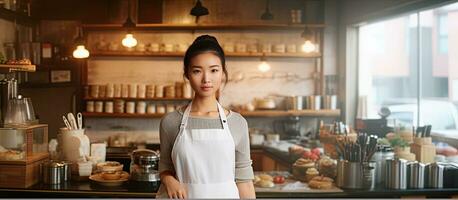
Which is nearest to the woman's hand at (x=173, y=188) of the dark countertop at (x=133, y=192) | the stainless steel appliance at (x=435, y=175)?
the dark countertop at (x=133, y=192)

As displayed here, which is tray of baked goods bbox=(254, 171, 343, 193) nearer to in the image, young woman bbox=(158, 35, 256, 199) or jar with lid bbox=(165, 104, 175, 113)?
young woman bbox=(158, 35, 256, 199)

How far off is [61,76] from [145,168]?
9.90 feet

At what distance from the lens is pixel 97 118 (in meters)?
5.78

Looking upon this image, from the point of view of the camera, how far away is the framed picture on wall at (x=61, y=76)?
545 cm

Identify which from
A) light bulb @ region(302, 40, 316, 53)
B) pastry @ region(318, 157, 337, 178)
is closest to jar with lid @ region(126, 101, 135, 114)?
light bulb @ region(302, 40, 316, 53)

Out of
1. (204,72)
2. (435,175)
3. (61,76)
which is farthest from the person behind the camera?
(61,76)

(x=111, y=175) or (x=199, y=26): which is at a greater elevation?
(x=199, y=26)

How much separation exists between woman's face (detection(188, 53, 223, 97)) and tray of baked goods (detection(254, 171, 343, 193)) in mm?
1135

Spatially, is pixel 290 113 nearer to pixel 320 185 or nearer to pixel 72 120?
pixel 320 185

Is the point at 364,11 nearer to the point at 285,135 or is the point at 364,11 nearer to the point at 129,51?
the point at 285,135

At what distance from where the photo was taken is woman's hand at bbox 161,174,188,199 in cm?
186

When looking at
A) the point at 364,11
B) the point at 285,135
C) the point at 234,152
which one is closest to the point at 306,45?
the point at 364,11

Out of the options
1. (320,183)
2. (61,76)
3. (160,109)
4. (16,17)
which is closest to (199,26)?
(160,109)

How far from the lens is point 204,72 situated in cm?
185
